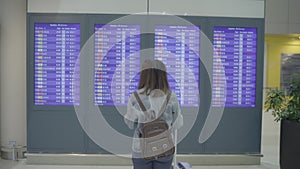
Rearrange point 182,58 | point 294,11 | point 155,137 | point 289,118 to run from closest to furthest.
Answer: point 155,137
point 289,118
point 182,58
point 294,11

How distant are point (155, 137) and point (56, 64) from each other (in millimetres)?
2606

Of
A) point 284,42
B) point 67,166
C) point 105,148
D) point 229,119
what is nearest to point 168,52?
point 229,119

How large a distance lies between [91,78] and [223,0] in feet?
7.22

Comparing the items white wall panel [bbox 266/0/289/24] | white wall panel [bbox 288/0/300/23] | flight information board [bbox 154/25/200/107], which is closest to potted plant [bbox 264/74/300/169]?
flight information board [bbox 154/25/200/107]

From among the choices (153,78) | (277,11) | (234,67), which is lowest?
(153,78)

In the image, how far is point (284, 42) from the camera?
6.26 metres

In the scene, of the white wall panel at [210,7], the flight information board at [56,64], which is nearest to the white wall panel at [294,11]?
the white wall panel at [210,7]

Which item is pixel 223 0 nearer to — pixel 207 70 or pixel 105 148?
pixel 207 70

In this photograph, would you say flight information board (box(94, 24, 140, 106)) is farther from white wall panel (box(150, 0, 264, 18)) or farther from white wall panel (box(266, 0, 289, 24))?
white wall panel (box(266, 0, 289, 24))

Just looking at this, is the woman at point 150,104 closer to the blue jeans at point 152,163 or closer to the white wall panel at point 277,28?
the blue jeans at point 152,163

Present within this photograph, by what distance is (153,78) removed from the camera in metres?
2.19

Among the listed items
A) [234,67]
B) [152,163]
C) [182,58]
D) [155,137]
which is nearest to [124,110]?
[182,58]

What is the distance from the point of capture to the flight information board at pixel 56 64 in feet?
13.8

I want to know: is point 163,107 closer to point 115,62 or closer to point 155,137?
point 155,137
